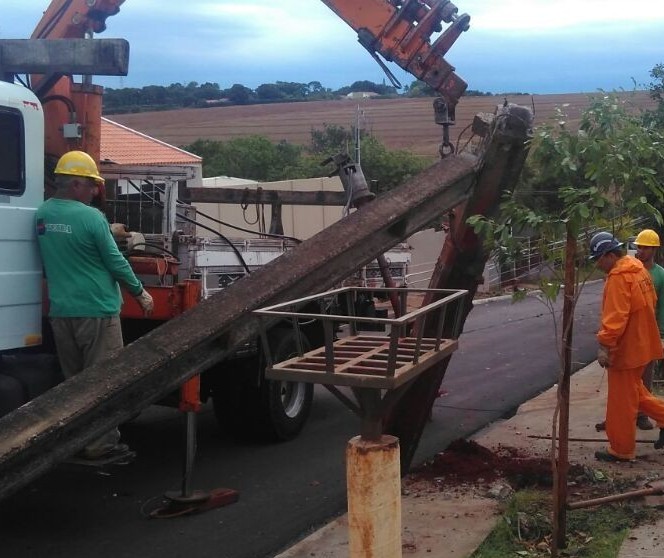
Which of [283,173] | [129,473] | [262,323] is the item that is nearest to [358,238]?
[262,323]

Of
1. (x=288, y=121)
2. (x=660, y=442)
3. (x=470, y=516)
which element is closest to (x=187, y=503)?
(x=470, y=516)

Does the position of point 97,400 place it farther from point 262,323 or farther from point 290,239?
point 290,239

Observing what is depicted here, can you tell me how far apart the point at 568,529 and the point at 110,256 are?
324 cm

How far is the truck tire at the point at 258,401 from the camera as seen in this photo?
8.09 metres

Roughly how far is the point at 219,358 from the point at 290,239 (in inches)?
153

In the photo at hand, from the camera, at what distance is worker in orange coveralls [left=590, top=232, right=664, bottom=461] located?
6.88 meters

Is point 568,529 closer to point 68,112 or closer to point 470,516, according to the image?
point 470,516

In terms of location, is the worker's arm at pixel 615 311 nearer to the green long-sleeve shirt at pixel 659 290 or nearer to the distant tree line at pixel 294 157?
the green long-sleeve shirt at pixel 659 290

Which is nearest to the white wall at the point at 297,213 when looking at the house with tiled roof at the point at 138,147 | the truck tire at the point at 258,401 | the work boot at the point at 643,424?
the house with tiled roof at the point at 138,147

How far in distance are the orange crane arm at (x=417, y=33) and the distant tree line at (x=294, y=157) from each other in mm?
25287

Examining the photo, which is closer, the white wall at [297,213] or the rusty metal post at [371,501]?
the rusty metal post at [371,501]

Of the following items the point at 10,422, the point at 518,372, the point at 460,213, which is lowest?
the point at 518,372

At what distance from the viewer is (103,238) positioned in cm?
584

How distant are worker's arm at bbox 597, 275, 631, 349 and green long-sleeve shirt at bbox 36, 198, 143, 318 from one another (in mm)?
3424
